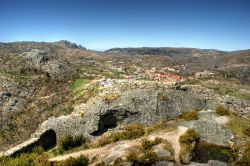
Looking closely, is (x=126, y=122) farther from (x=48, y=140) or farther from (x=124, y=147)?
(x=48, y=140)

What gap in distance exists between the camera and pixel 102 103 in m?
28.0

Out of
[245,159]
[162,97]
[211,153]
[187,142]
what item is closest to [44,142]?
[162,97]

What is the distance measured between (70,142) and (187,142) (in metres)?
9.92

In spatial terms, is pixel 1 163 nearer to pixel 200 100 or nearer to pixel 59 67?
pixel 200 100

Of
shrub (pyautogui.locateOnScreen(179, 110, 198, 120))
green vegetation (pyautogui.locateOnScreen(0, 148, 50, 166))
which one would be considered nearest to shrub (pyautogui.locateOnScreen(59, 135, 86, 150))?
green vegetation (pyautogui.locateOnScreen(0, 148, 50, 166))

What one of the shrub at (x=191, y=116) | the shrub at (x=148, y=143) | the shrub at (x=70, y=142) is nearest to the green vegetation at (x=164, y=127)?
the shrub at (x=191, y=116)

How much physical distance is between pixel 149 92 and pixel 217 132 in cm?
930

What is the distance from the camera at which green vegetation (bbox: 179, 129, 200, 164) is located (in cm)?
1815

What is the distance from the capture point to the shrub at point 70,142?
2406 centimetres

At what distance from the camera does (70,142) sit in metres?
24.2

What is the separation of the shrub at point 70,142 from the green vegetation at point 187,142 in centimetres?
906

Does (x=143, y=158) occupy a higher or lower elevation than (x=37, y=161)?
higher

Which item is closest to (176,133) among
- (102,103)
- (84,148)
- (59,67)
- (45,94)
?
(84,148)

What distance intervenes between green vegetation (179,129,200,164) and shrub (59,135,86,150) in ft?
29.7
